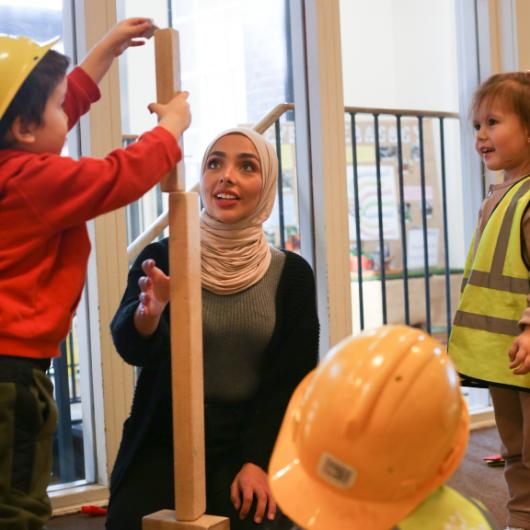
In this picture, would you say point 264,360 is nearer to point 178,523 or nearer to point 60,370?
point 178,523

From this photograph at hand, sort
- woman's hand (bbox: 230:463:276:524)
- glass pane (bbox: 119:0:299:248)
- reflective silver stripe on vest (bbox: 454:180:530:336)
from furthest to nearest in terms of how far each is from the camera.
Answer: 1. glass pane (bbox: 119:0:299:248)
2. reflective silver stripe on vest (bbox: 454:180:530:336)
3. woman's hand (bbox: 230:463:276:524)

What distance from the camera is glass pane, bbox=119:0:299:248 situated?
9.61ft

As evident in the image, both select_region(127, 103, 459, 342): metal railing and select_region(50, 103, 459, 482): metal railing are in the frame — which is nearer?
select_region(50, 103, 459, 482): metal railing

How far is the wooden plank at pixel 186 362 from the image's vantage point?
1329mm

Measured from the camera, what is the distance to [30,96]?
3.96ft

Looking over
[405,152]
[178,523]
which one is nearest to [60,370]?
[178,523]

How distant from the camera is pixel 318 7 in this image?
263cm

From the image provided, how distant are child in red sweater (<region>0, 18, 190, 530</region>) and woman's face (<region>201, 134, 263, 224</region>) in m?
0.43

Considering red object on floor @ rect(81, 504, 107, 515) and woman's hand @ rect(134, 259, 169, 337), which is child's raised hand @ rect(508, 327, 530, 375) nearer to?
woman's hand @ rect(134, 259, 169, 337)

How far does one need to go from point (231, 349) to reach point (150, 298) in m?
0.30

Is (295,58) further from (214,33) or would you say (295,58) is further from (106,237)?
(106,237)

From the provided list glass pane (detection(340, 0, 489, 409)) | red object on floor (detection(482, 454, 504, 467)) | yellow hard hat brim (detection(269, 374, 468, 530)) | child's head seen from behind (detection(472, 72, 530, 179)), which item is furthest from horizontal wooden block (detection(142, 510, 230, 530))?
glass pane (detection(340, 0, 489, 409))

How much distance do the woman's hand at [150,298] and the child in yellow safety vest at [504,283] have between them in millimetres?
742

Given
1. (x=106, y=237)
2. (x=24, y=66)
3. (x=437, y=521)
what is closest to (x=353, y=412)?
(x=437, y=521)
